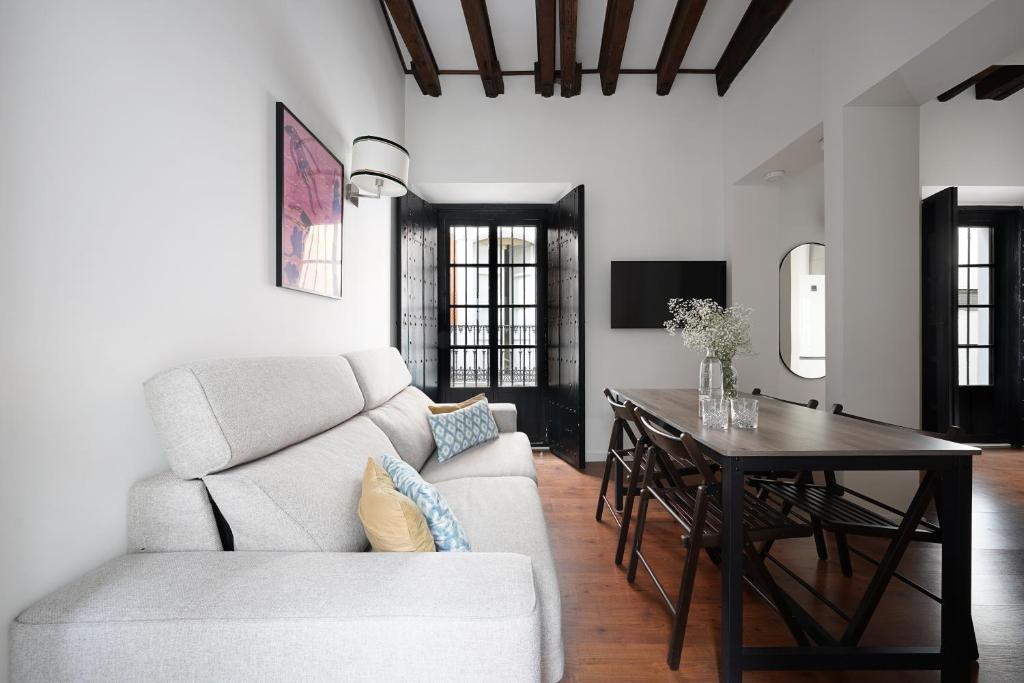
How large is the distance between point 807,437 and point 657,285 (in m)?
2.73

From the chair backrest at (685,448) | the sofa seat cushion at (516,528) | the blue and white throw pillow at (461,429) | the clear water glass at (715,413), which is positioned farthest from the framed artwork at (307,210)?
the clear water glass at (715,413)

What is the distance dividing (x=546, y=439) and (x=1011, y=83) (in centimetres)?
504

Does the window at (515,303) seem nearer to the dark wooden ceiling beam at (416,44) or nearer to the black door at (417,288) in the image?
the black door at (417,288)

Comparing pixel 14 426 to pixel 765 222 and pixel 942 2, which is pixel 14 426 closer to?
pixel 942 2

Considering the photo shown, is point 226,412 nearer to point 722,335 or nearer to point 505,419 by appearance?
point 722,335

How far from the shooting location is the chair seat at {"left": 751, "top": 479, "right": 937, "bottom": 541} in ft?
5.43

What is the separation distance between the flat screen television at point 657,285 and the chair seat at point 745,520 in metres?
2.46

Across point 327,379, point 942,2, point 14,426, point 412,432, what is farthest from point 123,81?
point 942,2

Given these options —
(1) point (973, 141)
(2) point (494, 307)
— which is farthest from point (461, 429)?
(1) point (973, 141)

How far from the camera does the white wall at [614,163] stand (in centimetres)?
432

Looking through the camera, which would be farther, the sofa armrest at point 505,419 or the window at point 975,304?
the window at point 975,304

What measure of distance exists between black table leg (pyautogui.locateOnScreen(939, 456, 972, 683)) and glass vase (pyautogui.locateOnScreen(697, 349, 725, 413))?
763mm

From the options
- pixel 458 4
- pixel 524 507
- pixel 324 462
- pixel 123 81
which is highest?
pixel 458 4

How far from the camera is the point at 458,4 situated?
3.37 metres
